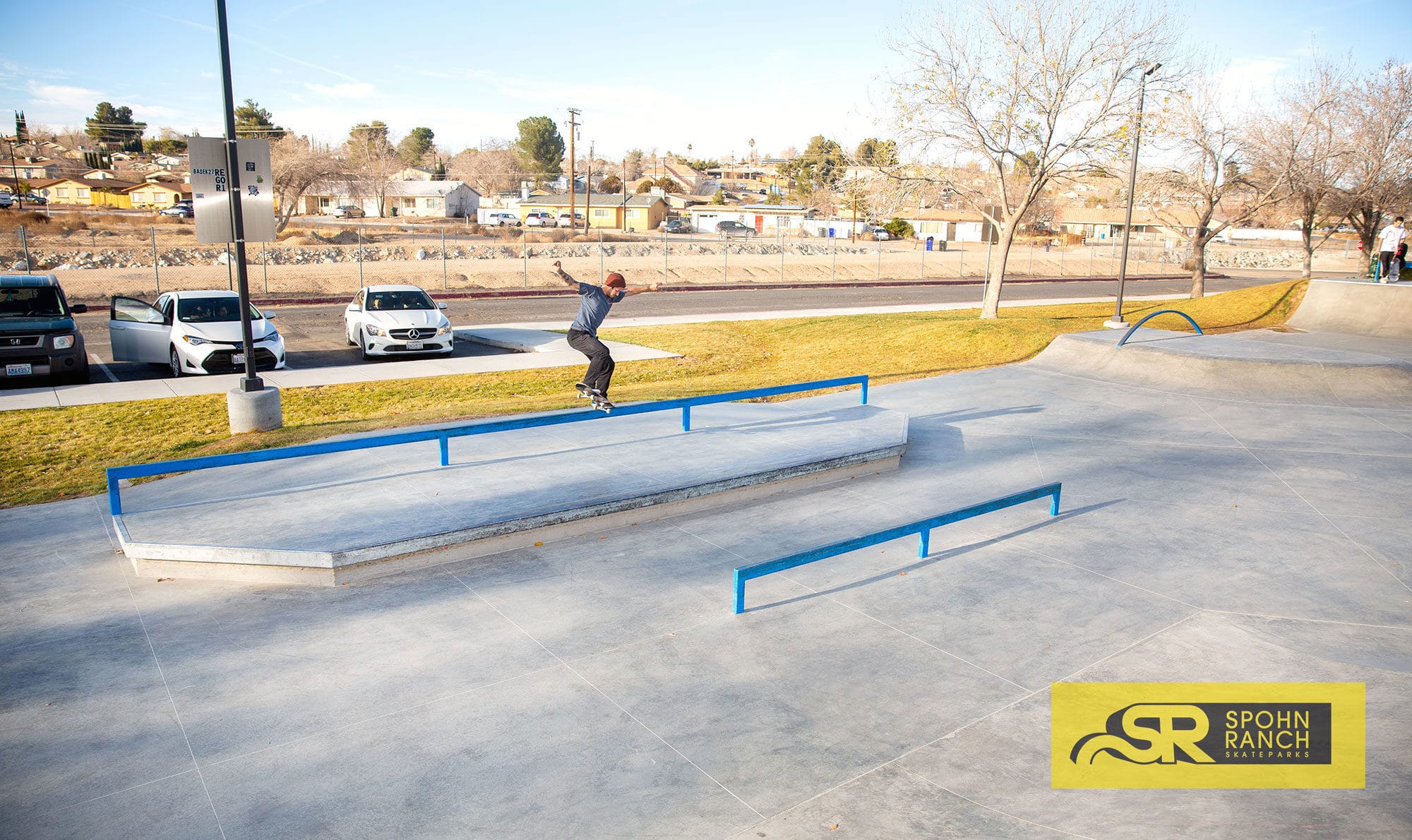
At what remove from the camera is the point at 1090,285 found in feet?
149

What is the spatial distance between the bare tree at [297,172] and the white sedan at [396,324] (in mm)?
43645

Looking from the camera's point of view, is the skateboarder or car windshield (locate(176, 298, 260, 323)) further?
car windshield (locate(176, 298, 260, 323))

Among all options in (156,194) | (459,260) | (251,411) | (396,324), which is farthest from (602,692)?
(156,194)

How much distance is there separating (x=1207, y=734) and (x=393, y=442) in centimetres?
714

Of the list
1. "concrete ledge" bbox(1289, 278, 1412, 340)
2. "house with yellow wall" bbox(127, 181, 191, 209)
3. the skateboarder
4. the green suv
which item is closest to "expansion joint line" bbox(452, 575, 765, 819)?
the skateboarder

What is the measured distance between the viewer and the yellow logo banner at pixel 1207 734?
4.57 metres

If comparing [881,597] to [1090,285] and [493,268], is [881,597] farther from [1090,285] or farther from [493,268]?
[1090,285]

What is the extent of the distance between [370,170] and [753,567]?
3609 inches

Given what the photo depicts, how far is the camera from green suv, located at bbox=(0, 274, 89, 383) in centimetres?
1411

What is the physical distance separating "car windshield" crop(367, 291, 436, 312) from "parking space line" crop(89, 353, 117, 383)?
16.2 feet

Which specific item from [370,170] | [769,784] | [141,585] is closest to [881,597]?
[769,784]

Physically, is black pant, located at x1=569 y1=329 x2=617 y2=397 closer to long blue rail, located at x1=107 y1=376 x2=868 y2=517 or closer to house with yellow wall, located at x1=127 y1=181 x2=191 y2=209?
long blue rail, located at x1=107 y1=376 x2=868 y2=517

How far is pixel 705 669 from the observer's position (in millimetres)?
5566

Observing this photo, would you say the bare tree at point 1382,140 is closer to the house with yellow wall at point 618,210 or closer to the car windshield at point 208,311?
the car windshield at point 208,311
